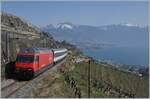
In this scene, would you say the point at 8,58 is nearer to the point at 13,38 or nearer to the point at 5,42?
the point at 5,42

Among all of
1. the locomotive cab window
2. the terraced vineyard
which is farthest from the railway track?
the terraced vineyard

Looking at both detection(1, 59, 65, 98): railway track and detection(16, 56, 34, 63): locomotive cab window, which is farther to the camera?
detection(16, 56, 34, 63): locomotive cab window

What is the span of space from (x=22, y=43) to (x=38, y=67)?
1142cm

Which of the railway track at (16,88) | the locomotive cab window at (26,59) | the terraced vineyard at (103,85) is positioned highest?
the locomotive cab window at (26,59)

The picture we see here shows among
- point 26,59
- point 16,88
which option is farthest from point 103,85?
point 16,88

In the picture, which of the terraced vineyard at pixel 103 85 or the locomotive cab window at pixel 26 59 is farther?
the terraced vineyard at pixel 103 85

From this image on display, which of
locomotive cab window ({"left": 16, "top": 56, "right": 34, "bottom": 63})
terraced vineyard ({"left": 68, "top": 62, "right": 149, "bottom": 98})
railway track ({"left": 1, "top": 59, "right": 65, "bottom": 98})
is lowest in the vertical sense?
terraced vineyard ({"left": 68, "top": 62, "right": 149, "bottom": 98})

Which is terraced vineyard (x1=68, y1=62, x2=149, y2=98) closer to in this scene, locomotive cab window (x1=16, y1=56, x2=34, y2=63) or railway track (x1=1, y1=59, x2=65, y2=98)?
railway track (x1=1, y1=59, x2=65, y2=98)

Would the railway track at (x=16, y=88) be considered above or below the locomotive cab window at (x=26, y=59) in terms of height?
below

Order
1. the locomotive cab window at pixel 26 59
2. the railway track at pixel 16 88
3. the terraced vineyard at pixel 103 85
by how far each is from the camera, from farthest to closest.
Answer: the terraced vineyard at pixel 103 85
the locomotive cab window at pixel 26 59
the railway track at pixel 16 88

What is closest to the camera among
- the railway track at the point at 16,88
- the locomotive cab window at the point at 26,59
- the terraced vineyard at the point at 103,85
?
the railway track at the point at 16,88

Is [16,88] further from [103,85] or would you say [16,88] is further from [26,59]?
[103,85]

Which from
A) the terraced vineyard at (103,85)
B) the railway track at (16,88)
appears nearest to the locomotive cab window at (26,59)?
the railway track at (16,88)

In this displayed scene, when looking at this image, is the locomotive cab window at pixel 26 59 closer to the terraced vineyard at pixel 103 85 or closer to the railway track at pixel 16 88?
the railway track at pixel 16 88
